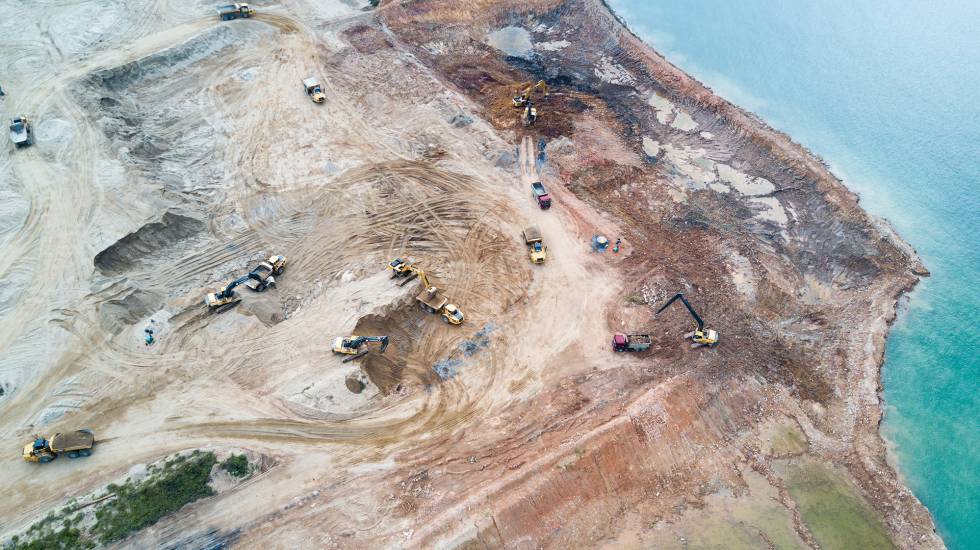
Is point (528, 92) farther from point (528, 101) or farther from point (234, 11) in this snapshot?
point (234, 11)

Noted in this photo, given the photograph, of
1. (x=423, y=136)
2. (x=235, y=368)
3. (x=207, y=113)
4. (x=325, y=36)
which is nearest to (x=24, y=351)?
(x=235, y=368)

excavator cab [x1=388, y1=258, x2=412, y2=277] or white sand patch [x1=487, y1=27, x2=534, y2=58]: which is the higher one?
white sand patch [x1=487, y1=27, x2=534, y2=58]

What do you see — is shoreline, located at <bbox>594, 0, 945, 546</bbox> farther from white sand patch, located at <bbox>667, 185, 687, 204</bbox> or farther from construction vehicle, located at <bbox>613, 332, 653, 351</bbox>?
construction vehicle, located at <bbox>613, 332, 653, 351</bbox>

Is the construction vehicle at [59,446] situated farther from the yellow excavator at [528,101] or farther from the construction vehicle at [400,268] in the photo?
the yellow excavator at [528,101]

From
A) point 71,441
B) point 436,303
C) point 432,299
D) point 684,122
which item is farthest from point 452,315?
point 684,122

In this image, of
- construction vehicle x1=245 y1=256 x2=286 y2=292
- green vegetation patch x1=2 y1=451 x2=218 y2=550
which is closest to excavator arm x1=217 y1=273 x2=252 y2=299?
construction vehicle x1=245 y1=256 x2=286 y2=292

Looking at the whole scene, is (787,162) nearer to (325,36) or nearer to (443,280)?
(443,280)

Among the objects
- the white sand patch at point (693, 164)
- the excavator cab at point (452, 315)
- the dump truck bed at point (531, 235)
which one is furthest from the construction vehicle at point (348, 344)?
the white sand patch at point (693, 164)
